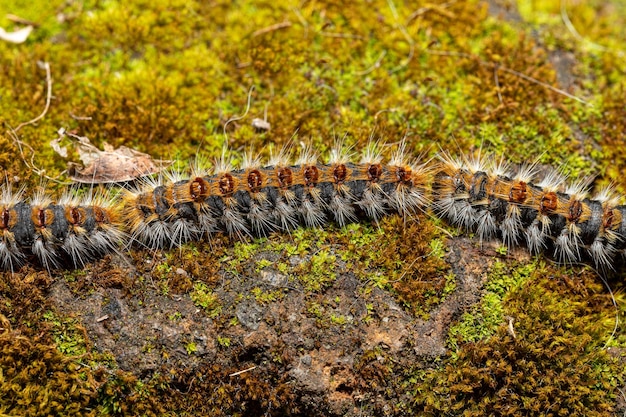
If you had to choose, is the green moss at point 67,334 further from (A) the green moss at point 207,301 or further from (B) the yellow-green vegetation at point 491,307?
(B) the yellow-green vegetation at point 491,307

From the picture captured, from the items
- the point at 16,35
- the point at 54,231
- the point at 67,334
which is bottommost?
the point at 67,334

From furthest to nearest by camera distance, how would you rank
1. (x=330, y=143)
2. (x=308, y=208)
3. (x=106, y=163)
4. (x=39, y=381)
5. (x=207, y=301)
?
(x=330, y=143)
(x=106, y=163)
(x=308, y=208)
(x=207, y=301)
(x=39, y=381)

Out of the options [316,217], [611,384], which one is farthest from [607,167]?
[316,217]

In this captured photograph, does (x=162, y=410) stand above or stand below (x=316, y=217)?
below

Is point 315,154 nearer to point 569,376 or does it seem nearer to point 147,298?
point 147,298

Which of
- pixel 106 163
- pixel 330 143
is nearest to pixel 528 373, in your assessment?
pixel 330 143

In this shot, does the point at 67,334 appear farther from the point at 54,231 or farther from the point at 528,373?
the point at 528,373
